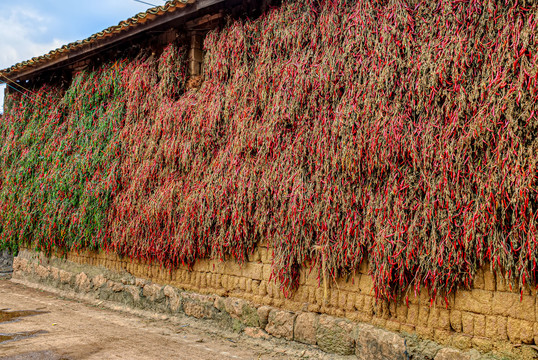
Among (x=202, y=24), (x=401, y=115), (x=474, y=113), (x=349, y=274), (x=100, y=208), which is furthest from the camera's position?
(x=100, y=208)

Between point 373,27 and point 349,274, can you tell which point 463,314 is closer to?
point 349,274

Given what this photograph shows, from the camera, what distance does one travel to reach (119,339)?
19.2 ft

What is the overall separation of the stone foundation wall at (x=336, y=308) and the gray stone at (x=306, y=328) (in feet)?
0.04

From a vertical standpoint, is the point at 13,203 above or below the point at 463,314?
above

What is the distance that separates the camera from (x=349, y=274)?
5117mm

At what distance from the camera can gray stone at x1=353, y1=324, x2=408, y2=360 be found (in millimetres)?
4539

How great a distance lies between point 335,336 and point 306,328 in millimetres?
398

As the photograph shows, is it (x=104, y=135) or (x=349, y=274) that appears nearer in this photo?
(x=349, y=274)

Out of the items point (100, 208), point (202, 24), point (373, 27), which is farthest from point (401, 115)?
point (100, 208)

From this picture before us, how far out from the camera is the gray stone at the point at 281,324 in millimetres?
5551

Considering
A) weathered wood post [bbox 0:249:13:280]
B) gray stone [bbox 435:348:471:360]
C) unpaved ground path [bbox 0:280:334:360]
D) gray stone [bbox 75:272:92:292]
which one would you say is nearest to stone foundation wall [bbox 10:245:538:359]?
gray stone [bbox 435:348:471:360]

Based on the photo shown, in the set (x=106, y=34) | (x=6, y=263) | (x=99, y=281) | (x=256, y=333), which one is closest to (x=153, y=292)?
(x=99, y=281)

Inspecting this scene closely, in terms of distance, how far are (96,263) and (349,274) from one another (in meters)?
5.57

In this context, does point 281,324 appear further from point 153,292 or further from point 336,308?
point 153,292
